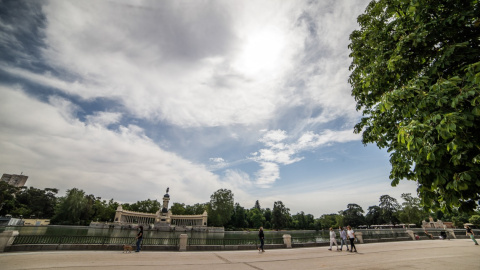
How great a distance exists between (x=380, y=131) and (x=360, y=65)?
2728 mm

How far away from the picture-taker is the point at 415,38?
535 centimetres

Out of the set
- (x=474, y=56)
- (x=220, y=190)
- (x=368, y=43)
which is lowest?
(x=474, y=56)

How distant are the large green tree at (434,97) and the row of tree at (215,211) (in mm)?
76999

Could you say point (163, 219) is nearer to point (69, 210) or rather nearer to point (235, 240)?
point (69, 210)

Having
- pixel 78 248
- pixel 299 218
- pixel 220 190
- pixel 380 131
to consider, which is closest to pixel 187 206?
pixel 220 190

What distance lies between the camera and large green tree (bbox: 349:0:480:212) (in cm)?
→ 419

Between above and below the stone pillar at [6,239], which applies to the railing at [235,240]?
below

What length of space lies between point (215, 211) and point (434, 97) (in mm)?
92563

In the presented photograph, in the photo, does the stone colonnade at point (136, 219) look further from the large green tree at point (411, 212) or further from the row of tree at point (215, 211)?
the large green tree at point (411, 212)

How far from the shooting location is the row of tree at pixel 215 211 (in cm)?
6756

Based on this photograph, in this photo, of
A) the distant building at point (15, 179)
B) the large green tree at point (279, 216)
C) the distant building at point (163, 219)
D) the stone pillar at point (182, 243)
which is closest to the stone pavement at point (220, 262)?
the stone pillar at point (182, 243)

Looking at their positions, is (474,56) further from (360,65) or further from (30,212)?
(30,212)

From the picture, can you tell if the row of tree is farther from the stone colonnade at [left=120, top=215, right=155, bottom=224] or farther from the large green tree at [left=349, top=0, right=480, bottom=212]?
the large green tree at [left=349, top=0, right=480, bottom=212]

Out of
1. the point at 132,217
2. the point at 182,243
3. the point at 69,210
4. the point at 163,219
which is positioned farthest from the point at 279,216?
the point at 182,243
